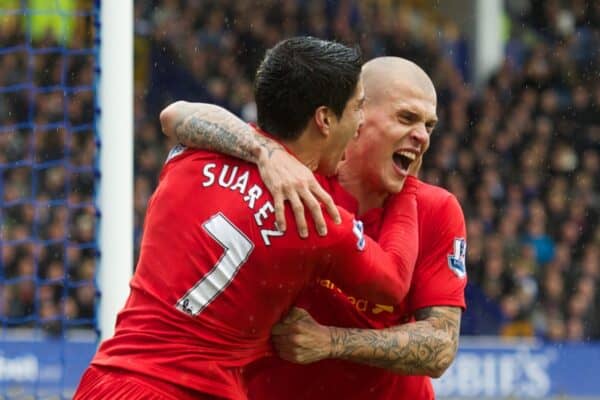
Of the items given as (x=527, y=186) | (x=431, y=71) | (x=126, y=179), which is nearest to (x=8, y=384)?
(x=126, y=179)

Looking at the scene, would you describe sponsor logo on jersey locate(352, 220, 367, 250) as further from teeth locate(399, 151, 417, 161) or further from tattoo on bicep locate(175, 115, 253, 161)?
teeth locate(399, 151, 417, 161)

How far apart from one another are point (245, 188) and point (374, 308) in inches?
36.1

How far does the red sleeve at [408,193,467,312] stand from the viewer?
14.8 ft

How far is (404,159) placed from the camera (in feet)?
15.4

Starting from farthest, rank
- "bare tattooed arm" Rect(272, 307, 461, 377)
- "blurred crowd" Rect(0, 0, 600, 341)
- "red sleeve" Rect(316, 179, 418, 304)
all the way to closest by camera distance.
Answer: "blurred crowd" Rect(0, 0, 600, 341) < "bare tattooed arm" Rect(272, 307, 461, 377) < "red sleeve" Rect(316, 179, 418, 304)

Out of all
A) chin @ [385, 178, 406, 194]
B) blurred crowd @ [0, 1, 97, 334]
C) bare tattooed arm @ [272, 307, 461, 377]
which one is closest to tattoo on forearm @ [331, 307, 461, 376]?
bare tattooed arm @ [272, 307, 461, 377]

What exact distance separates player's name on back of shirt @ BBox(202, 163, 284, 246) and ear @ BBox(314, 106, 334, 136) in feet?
0.89

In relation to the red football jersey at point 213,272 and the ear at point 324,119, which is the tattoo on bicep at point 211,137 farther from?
the ear at point 324,119

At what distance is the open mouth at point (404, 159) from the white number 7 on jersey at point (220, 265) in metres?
1.00

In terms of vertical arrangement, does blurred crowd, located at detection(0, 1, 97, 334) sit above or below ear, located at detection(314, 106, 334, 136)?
above

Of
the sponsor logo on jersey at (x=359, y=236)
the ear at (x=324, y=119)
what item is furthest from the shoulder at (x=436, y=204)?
the ear at (x=324, y=119)

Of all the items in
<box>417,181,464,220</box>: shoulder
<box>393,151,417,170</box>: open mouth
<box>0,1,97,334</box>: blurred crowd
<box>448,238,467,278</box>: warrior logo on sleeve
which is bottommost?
<box>448,238,467,278</box>: warrior logo on sleeve

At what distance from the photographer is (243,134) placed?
13.2 ft

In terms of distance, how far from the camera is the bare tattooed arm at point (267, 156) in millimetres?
3852
